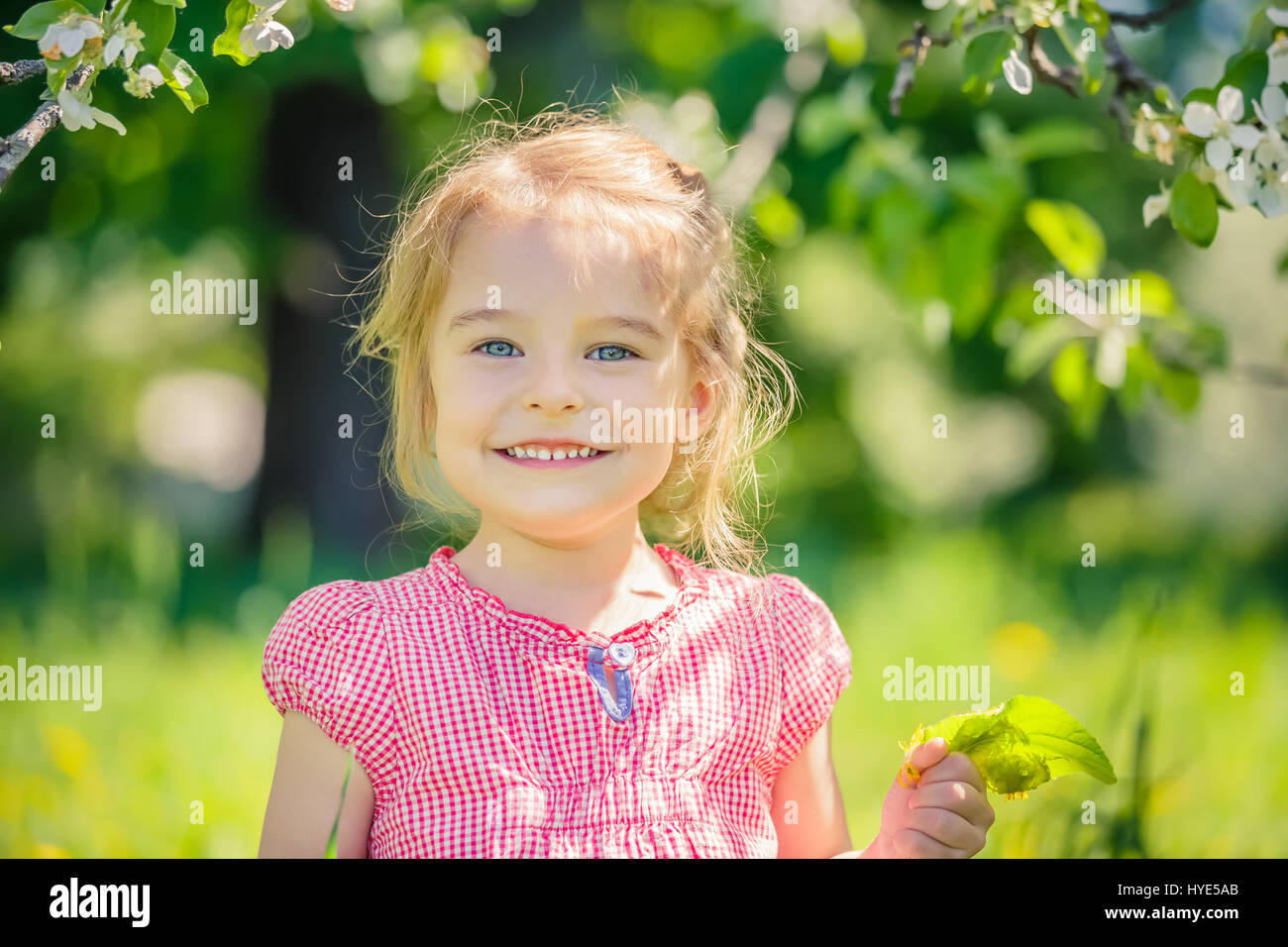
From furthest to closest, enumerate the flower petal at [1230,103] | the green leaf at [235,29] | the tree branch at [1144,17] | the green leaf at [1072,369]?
the green leaf at [1072,369], the tree branch at [1144,17], the flower petal at [1230,103], the green leaf at [235,29]

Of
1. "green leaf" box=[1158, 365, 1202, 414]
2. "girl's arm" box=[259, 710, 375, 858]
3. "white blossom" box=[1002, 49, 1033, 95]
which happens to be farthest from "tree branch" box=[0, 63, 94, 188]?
"green leaf" box=[1158, 365, 1202, 414]

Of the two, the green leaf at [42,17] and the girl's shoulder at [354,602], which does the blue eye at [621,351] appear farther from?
the green leaf at [42,17]

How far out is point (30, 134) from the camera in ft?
3.79

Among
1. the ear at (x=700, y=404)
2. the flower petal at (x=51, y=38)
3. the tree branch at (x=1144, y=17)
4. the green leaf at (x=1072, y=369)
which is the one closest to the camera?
the flower petal at (x=51, y=38)

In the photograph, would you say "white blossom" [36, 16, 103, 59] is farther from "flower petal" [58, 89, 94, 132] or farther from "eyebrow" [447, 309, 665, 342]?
"eyebrow" [447, 309, 665, 342]

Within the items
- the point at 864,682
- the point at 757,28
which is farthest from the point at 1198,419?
the point at 757,28

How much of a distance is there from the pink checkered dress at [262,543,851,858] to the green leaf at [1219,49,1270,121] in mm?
834

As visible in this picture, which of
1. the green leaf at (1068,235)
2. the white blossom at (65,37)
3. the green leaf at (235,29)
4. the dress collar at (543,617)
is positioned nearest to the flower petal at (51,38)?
the white blossom at (65,37)

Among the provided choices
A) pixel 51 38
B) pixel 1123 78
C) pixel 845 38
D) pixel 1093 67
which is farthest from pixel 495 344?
pixel 845 38

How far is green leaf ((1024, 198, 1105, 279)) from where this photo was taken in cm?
178

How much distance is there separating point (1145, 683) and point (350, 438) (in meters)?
1.46

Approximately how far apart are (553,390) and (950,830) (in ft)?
2.00

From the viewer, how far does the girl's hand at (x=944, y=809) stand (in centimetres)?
124

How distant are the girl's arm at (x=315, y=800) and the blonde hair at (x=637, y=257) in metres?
0.36
